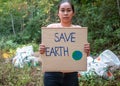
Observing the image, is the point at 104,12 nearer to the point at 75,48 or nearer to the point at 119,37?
the point at 119,37

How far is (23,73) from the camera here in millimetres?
4883

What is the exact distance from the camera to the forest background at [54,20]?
7484 mm

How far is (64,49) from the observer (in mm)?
2574

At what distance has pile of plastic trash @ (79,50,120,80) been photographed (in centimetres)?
459

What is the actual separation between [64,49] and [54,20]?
641cm

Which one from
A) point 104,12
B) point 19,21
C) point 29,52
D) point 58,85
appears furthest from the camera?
point 19,21

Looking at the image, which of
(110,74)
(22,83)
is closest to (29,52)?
(22,83)

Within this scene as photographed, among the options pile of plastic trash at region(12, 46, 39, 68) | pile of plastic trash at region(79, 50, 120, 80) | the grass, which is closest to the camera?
the grass

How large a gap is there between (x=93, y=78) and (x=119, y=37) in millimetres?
3023

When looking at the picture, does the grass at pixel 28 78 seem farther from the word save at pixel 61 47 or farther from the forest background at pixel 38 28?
the word save at pixel 61 47

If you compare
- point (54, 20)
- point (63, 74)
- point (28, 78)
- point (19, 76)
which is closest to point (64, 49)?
point (63, 74)

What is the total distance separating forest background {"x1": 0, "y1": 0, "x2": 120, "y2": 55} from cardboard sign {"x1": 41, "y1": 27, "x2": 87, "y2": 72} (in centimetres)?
419

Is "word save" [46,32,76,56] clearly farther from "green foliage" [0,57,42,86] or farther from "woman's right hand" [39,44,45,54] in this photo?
"green foliage" [0,57,42,86]

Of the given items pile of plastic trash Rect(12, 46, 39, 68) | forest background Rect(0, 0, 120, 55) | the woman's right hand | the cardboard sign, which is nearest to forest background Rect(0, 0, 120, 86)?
forest background Rect(0, 0, 120, 55)
